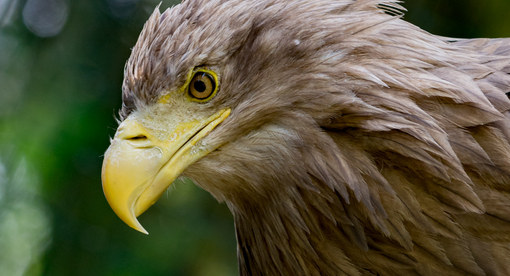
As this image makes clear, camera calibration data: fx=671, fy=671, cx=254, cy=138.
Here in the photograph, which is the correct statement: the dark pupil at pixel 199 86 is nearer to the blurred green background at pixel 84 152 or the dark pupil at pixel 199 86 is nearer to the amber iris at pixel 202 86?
the amber iris at pixel 202 86

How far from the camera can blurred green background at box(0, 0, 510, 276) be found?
3.78 metres

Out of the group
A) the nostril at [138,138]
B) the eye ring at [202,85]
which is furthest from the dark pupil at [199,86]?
the nostril at [138,138]

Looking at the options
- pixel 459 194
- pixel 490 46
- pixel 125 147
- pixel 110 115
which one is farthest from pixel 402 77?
pixel 110 115

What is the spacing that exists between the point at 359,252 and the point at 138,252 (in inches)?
82.8

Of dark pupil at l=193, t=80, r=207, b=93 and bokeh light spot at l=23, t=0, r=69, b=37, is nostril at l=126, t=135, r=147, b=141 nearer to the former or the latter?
dark pupil at l=193, t=80, r=207, b=93

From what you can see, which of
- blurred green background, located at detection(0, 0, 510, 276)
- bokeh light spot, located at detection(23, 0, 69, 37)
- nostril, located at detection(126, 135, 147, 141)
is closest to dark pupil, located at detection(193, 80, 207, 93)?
nostril, located at detection(126, 135, 147, 141)

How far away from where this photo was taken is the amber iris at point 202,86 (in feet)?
6.43

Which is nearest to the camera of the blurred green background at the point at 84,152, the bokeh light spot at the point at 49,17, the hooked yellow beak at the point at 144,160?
the hooked yellow beak at the point at 144,160

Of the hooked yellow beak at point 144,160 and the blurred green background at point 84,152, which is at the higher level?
the hooked yellow beak at point 144,160

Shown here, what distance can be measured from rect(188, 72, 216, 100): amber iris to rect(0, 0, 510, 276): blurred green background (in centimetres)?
189

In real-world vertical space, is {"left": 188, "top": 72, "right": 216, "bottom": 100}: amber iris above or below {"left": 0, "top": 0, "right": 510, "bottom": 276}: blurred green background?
above

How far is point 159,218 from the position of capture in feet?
12.7

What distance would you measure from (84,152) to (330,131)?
2.19 meters

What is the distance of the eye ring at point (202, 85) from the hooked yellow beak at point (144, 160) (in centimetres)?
7
